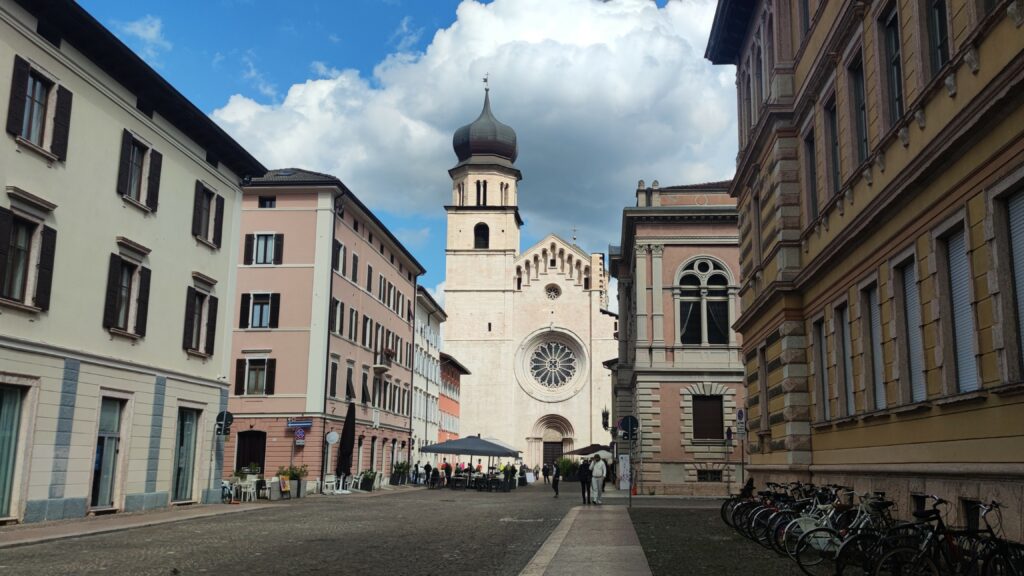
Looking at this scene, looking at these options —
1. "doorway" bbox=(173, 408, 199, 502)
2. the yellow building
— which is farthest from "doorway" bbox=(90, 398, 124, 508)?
the yellow building

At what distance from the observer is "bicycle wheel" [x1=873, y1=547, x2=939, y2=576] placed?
8773 millimetres

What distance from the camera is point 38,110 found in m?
19.2

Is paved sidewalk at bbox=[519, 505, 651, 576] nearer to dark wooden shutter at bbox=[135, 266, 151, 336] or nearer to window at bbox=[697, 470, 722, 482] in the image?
dark wooden shutter at bbox=[135, 266, 151, 336]

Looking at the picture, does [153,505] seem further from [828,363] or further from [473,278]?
[473,278]

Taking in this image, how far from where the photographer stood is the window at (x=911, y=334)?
12.8m

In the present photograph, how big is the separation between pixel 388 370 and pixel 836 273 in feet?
120

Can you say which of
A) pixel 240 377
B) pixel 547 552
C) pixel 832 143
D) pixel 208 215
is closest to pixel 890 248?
pixel 832 143

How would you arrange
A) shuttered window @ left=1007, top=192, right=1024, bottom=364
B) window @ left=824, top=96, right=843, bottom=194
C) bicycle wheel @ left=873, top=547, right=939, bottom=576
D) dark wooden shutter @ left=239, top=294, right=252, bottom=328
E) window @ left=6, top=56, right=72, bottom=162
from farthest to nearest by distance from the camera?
dark wooden shutter @ left=239, top=294, right=252, bottom=328 < window @ left=6, top=56, right=72, bottom=162 < window @ left=824, top=96, right=843, bottom=194 < shuttered window @ left=1007, top=192, right=1024, bottom=364 < bicycle wheel @ left=873, top=547, right=939, bottom=576

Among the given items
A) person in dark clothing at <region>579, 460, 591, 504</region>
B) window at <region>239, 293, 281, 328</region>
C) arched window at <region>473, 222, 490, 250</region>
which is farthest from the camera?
arched window at <region>473, 222, 490, 250</region>

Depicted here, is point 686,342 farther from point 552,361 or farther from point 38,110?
point 552,361

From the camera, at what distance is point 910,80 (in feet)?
42.2

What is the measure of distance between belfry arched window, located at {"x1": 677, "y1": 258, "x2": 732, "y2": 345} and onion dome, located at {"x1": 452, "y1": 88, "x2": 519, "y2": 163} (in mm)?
45695

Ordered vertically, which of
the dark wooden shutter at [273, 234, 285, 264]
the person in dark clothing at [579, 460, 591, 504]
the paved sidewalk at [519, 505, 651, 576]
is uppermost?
the dark wooden shutter at [273, 234, 285, 264]

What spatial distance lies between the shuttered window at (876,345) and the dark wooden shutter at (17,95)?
15334 millimetres
